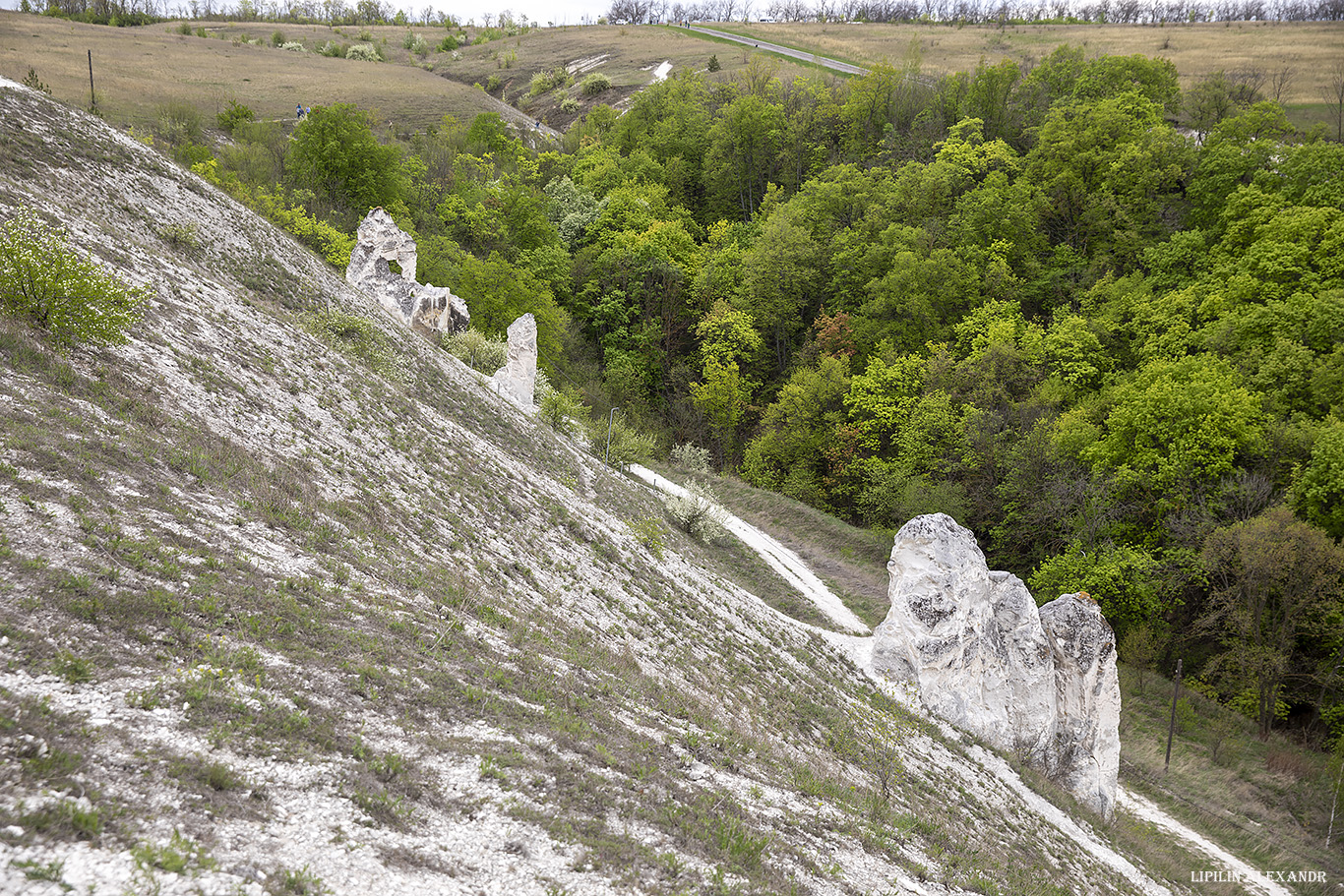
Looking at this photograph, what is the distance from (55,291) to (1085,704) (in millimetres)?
23361

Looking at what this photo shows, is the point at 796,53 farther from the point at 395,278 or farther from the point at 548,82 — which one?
the point at 395,278

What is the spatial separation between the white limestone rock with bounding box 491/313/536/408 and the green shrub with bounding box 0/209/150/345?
18341 millimetres

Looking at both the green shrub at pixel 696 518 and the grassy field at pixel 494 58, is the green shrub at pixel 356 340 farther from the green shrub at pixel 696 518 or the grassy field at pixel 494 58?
the grassy field at pixel 494 58

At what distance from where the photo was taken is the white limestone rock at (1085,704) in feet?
59.3

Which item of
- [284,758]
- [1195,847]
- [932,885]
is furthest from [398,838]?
[1195,847]

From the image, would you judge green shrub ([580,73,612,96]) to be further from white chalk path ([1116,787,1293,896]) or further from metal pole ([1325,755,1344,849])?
metal pole ([1325,755,1344,849])

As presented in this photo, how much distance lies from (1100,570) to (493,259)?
3768 cm

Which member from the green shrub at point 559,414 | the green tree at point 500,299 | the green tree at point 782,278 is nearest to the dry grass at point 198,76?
the green tree at point 500,299

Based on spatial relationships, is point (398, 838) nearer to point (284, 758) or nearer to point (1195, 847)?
point (284, 758)

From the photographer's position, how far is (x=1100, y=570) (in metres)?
29.3

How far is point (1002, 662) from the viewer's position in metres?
18.3

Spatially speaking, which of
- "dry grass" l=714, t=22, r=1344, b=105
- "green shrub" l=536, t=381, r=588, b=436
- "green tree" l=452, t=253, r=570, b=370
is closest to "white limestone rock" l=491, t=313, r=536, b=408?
"green shrub" l=536, t=381, r=588, b=436

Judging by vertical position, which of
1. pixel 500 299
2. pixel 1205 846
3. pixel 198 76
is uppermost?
pixel 198 76

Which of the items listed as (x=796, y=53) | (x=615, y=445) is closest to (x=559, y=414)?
(x=615, y=445)
